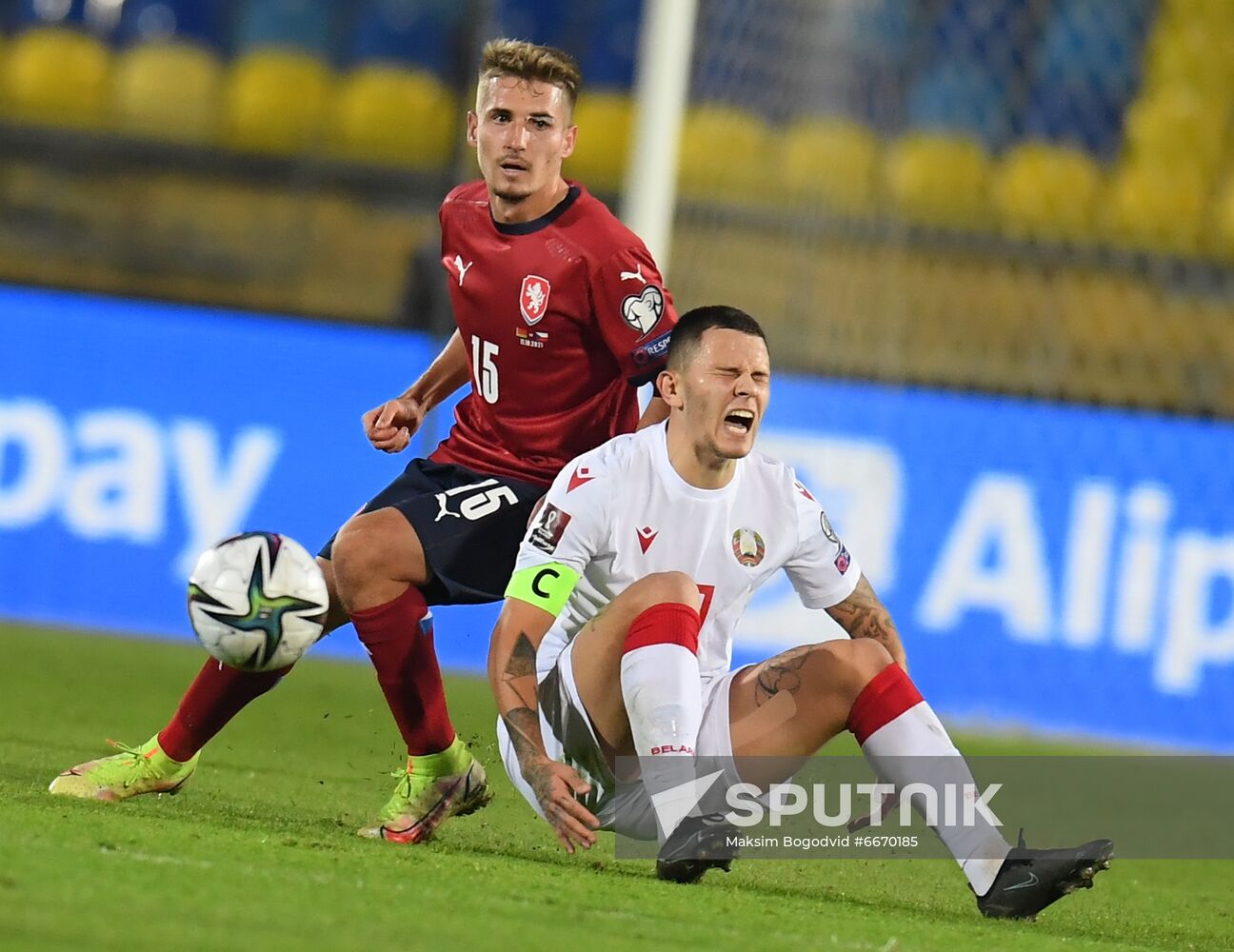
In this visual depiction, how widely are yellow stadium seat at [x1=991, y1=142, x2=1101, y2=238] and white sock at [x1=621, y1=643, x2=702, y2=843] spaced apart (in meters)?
7.24

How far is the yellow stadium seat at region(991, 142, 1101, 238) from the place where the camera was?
10758mm

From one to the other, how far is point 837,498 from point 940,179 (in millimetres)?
3333

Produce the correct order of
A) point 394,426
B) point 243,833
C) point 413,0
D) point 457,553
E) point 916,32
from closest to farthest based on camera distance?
point 243,833
point 457,553
point 394,426
point 916,32
point 413,0

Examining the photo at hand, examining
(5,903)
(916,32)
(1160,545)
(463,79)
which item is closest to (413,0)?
(463,79)

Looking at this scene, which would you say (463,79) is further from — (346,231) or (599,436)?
(599,436)

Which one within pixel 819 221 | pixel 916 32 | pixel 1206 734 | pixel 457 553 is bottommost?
pixel 1206 734

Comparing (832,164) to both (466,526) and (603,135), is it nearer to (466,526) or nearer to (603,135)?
(603,135)

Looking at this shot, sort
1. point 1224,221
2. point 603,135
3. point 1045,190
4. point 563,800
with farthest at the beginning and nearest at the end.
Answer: point 603,135, point 1224,221, point 1045,190, point 563,800

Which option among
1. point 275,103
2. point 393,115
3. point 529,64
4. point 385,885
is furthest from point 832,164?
point 385,885

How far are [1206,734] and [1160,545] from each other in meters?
0.82

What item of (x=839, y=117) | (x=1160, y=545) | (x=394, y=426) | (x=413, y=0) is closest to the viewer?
(x=394, y=426)

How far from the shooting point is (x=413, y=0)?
1319 centimetres

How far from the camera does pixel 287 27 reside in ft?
43.1

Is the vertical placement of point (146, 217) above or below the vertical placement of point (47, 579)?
above
